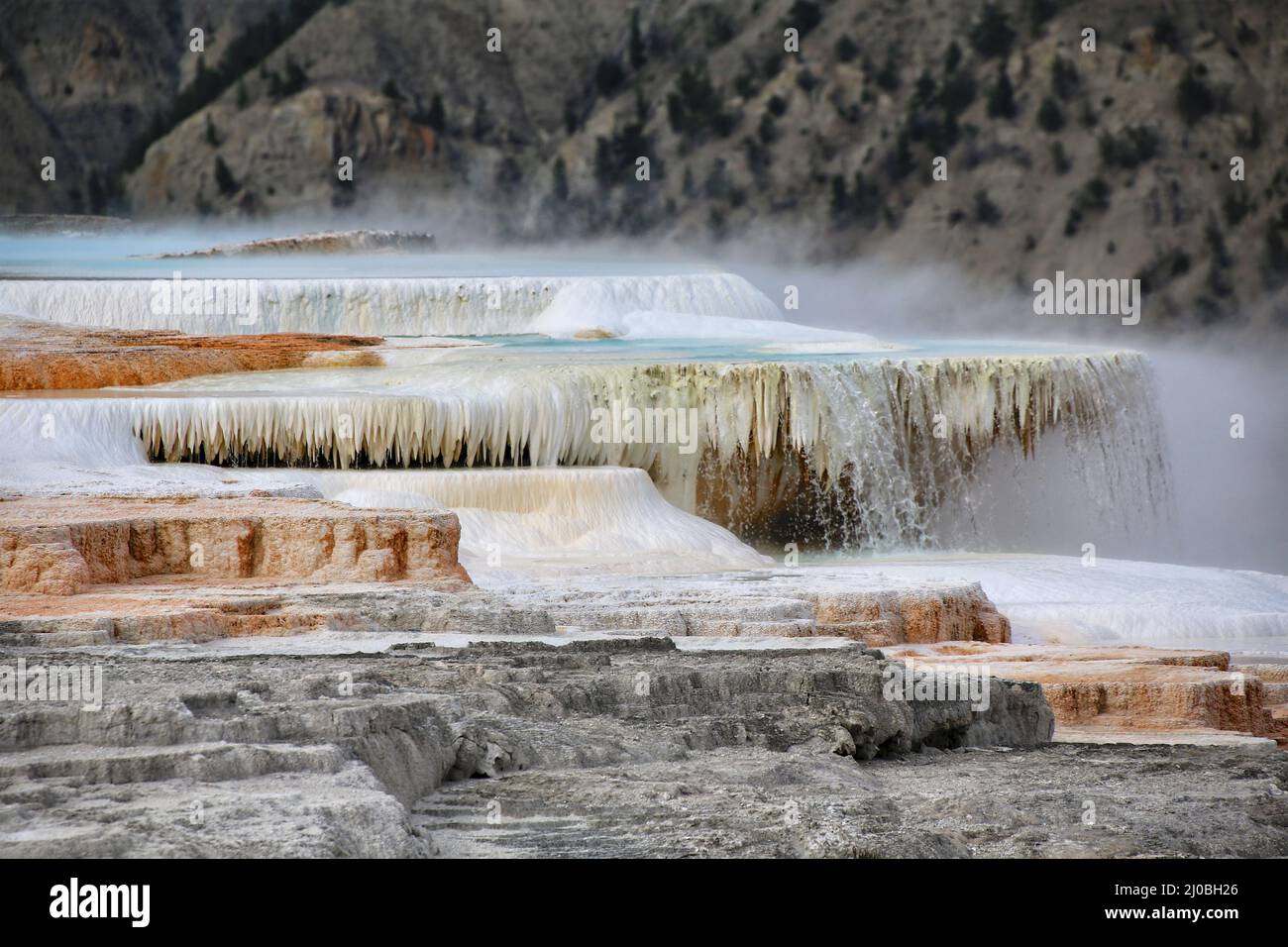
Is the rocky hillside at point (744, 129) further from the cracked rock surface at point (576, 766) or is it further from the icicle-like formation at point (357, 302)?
the cracked rock surface at point (576, 766)

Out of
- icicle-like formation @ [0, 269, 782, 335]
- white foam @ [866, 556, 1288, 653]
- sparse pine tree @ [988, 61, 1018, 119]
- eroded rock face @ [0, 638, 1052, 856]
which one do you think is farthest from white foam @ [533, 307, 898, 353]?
sparse pine tree @ [988, 61, 1018, 119]

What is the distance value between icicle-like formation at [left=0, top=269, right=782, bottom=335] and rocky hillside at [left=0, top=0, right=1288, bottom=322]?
1509 cm

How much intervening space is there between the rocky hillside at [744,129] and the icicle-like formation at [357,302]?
15088mm

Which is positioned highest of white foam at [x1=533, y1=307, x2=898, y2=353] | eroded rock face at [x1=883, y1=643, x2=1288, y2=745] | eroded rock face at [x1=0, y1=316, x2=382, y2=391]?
white foam at [x1=533, y1=307, x2=898, y2=353]

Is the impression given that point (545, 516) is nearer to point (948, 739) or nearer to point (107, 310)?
point (948, 739)

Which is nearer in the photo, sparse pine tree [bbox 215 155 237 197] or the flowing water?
the flowing water

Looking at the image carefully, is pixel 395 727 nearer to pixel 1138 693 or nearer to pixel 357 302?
pixel 1138 693

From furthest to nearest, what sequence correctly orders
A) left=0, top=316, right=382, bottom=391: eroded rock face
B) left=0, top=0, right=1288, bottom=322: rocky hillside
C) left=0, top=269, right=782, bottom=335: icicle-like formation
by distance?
1. left=0, top=0, right=1288, bottom=322: rocky hillside
2. left=0, top=269, right=782, bottom=335: icicle-like formation
3. left=0, top=316, right=382, bottom=391: eroded rock face

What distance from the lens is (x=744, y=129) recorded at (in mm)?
42188

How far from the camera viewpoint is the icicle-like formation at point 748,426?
54.3 feet

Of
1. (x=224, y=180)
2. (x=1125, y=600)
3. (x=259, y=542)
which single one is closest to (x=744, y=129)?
(x=224, y=180)

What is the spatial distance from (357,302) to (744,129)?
739 inches

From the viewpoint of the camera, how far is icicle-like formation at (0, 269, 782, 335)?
927 inches

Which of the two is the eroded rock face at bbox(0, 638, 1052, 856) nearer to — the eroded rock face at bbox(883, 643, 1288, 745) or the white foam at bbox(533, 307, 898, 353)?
the eroded rock face at bbox(883, 643, 1288, 745)
